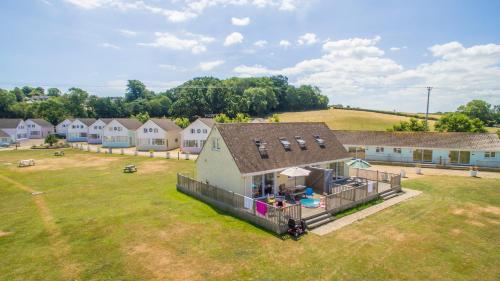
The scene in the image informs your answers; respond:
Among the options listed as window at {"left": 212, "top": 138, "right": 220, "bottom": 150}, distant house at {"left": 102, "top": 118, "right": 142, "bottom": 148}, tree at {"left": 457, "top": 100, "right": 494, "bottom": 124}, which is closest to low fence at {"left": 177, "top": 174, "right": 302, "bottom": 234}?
window at {"left": 212, "top": 138, "right": 220, "bottom": 150}

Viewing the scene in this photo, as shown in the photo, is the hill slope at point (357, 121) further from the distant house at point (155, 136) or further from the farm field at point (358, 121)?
the distant house at point (155, 136)

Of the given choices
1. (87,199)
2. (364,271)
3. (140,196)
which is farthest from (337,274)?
(87,199)

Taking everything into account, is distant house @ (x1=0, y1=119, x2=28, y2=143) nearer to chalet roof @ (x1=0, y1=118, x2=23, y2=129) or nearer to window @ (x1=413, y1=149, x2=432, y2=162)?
chalet roof @ (x1=0, y1=118, x2=23, y2=129)

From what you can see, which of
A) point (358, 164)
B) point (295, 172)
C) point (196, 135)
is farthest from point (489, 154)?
point (196, 135)

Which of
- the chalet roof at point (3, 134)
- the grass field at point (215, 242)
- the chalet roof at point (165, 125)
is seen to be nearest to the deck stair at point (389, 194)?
the grass field at point (215, 242)

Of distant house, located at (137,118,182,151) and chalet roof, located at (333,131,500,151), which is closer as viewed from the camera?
chalet roof, located at (333,131,500,151)

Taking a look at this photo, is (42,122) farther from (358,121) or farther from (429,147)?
(429,147)
